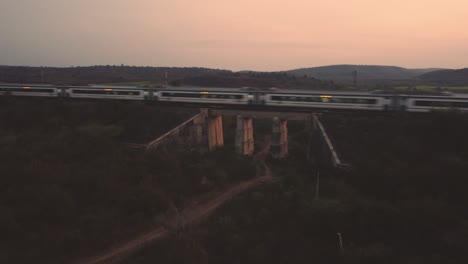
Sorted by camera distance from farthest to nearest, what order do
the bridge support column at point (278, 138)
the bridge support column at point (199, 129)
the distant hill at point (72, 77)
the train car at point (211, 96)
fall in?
the distant hill at point (72, 77), the bridge support column at point (199, 129), the train car at point (211, 96), the bridge support column at point (278, 138)

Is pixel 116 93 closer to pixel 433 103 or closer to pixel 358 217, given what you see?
pixel 433 103

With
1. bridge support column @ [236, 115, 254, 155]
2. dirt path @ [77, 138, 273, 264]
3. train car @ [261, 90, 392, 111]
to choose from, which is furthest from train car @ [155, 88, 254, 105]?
dirt path @ [77, 138, 273, 264]

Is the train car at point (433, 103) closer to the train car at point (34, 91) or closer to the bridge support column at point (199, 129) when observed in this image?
the bridge support column at point (199, 129)

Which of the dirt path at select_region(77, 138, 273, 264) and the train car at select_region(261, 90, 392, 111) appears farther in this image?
the train car at select_region(261, 90, 392, 111)

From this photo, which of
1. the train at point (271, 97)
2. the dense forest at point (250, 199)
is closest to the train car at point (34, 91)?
the train at point (271, 97)

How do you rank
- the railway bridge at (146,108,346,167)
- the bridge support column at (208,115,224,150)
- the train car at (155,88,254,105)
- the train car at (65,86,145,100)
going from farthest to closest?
the train car at (65,86,145,100)
the bridge support column at (208,115,224,150)
the train car at (155,88,254,105)
the railway bridge at (146,108,346,167)

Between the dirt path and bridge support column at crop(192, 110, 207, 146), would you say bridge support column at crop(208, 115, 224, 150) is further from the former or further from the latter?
the dirt path
